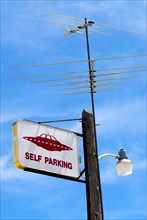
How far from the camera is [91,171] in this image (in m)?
10.1

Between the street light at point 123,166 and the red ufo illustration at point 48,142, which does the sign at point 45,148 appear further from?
the street light at point 123,166

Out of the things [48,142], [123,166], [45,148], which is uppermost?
[123,166]

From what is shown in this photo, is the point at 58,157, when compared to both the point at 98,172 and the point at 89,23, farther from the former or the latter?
the point at 89,23

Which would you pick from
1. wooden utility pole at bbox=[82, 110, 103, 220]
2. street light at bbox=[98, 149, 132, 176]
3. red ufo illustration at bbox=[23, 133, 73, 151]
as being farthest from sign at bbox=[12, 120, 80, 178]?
street light at bbox=[98, 149, 132, 176]

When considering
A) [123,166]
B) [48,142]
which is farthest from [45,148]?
[123,166]

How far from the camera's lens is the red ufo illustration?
1000 centimetres

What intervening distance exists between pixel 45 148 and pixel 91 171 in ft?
3.05

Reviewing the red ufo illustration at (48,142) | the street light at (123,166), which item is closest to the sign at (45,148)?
the red ufo illustration at (48,142)

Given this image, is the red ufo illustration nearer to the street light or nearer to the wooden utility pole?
the wooden utility pole

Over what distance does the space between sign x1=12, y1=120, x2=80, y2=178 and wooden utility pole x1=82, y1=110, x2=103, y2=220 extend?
30 cm

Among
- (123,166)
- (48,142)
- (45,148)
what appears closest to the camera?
(45,148)

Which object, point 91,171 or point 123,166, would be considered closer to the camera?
point 91,171

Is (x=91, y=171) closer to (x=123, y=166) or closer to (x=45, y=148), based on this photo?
(x=45, y=148)

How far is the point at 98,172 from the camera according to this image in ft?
33.4
